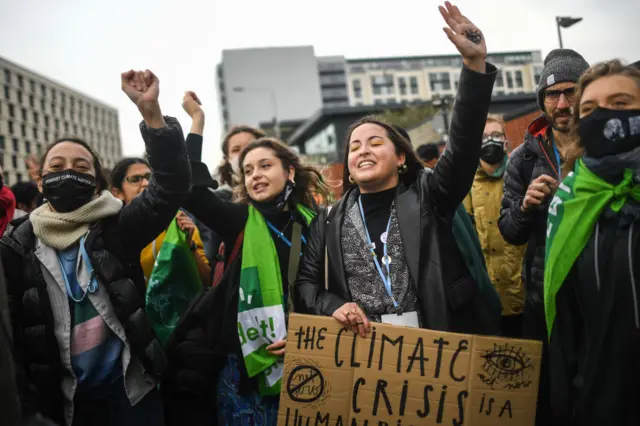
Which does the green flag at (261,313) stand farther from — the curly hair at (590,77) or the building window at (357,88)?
the building window at (357,88)

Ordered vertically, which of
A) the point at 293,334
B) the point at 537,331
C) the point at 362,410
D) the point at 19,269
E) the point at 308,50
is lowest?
the point at 362,410

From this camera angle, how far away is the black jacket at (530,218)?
2.50 metres

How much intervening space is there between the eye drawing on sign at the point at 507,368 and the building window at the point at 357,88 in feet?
338

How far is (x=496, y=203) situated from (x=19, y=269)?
3.17 m

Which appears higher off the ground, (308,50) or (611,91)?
(308,50)

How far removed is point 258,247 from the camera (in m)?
2.95

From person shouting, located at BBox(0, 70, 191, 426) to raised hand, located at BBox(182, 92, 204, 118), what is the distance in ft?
2.01

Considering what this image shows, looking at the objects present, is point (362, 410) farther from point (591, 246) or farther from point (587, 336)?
point (591, 246)

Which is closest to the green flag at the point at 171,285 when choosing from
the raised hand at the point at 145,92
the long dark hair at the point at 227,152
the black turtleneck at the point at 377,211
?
the long dark hair at the point at 227,152

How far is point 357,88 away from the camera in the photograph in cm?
10288

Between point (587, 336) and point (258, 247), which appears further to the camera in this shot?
point (258, 247)

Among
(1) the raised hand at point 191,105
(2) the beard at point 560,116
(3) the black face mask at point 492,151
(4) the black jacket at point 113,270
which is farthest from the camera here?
(3) the black face mask at point 492,151

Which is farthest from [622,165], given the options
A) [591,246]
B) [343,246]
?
[343,246]

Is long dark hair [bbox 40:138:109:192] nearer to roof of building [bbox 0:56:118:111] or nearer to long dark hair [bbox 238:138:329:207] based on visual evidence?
long dark hair [bbox 238:138:329:207]
